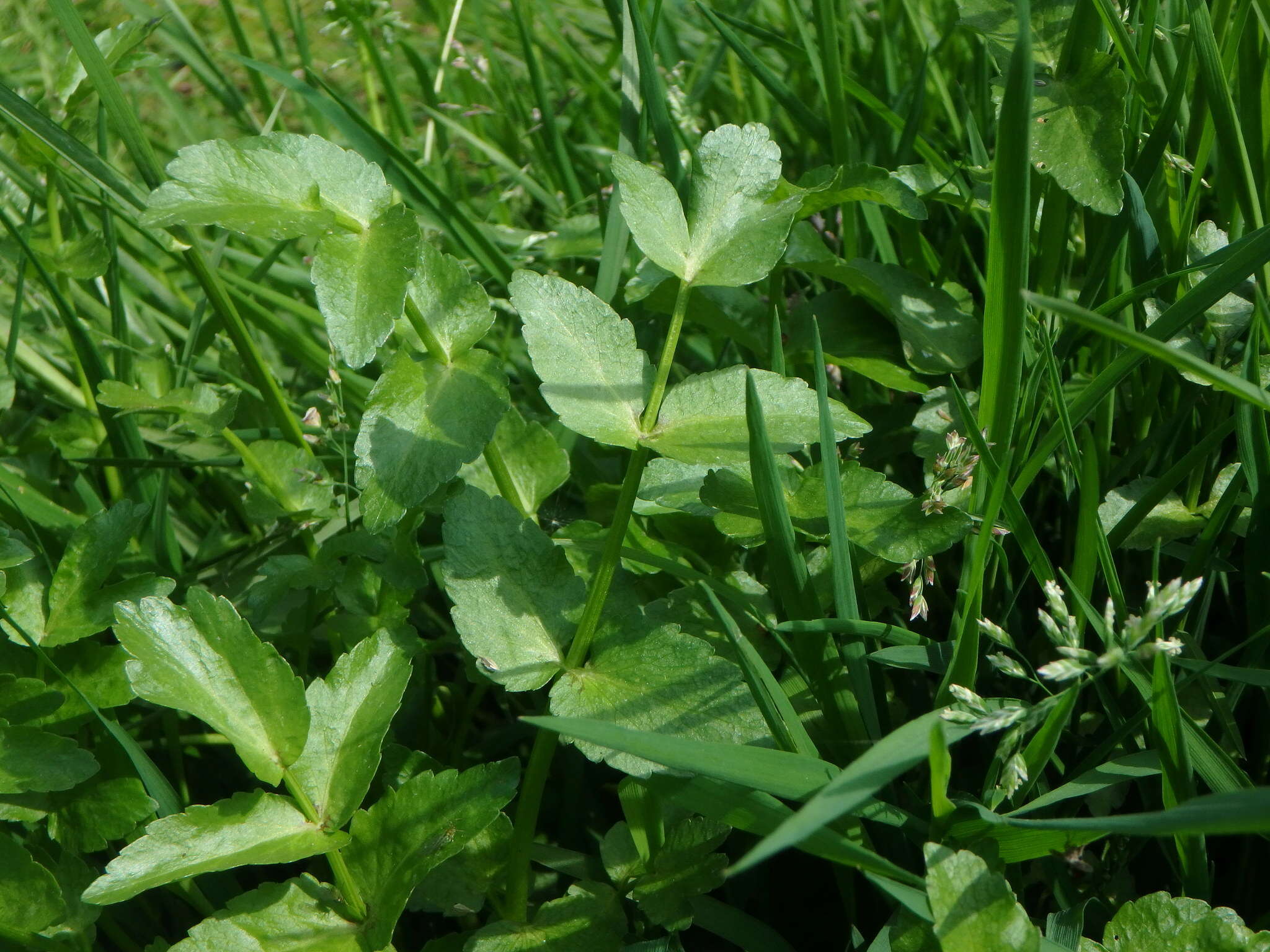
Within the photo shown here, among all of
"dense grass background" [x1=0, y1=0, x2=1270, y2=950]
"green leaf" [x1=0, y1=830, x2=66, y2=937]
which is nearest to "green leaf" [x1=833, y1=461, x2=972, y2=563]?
"dense grass background" [x1=0, y1=0, x2=1270, y2=950]

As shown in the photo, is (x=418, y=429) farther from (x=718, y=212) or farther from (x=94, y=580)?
(x=94, y=580)

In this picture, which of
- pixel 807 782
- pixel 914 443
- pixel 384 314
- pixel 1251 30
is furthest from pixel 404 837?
pixel 1251 30

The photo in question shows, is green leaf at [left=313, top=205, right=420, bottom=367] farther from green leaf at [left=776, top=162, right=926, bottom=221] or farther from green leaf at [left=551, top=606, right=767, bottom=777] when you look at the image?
green leaf at [left=776, top=162, right=926, bottom=221]

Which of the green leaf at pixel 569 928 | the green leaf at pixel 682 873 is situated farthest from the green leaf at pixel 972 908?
the green leaf at pixel 569 928

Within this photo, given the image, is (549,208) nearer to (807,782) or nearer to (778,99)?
(778,99)

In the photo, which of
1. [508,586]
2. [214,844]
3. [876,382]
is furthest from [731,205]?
[214,844]
